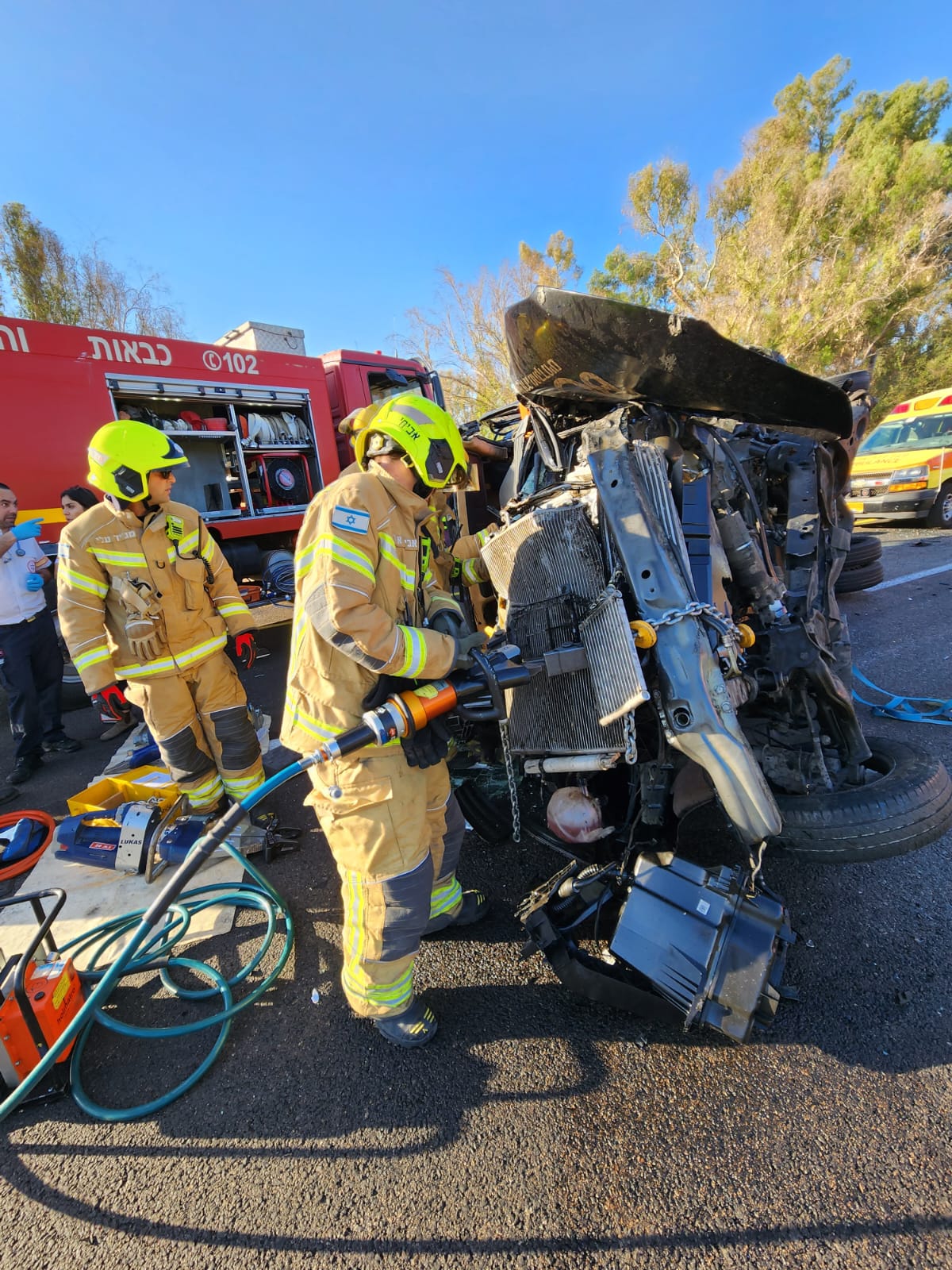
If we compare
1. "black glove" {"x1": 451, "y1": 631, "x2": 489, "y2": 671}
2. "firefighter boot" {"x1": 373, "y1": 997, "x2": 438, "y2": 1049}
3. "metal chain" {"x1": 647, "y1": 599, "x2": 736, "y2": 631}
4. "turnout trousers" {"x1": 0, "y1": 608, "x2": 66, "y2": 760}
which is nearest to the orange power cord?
"turnout trousers" {"x1": 0, "y1": 608, "x2": 66, "y2": 760}

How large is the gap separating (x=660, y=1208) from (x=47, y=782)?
13.9ft

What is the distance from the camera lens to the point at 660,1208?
134cm

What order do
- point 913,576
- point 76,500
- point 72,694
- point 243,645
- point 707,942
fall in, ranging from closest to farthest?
1. point 707,942
2. point 243,645
3. point 76,500
4. point 72,694
5. point 913,576

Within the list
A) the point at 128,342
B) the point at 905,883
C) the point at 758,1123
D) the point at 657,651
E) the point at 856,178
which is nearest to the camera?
the point at 758,1123

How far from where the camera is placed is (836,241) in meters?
20.8

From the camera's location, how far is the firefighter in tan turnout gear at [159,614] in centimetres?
262

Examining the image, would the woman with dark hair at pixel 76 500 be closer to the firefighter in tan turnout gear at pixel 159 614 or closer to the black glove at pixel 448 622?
the firefighter in tan turnout gear at pixel 159 614

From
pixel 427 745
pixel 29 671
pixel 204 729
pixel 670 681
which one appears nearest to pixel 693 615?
pixel 670 681

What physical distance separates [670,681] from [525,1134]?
135 cm

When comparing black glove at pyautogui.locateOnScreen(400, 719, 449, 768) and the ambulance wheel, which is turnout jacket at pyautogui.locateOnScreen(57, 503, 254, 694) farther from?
the ambulance wheel

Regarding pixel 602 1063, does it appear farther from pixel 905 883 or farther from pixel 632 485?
pixel 632 485

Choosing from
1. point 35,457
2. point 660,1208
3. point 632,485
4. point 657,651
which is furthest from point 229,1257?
point 35,457

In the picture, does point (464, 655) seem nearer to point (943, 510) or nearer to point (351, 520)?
point (351, 520)

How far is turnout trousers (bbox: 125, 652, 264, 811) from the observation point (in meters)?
2.81
